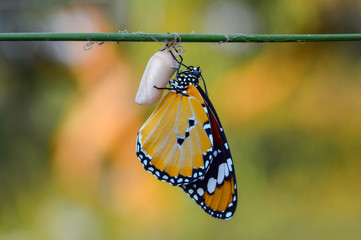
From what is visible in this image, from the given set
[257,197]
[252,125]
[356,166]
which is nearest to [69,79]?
[252,125]

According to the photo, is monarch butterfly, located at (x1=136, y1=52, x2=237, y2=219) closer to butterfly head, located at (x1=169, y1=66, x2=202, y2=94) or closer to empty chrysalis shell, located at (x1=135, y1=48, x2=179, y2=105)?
butterfly head, located at (x1=169, y1=66, x2=202, y2=94)

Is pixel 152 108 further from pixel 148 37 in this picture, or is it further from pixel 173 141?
pixel 148 37

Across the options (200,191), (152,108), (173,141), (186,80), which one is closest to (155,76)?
(186,80)

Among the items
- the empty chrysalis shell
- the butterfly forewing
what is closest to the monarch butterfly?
the butterfly forewing

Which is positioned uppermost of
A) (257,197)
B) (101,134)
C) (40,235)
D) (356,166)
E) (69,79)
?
(69,79)

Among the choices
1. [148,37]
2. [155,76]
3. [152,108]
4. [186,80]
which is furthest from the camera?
[152,108]

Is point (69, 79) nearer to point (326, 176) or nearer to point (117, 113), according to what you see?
point (117, 113)

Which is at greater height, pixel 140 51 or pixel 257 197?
pixel 140 51
